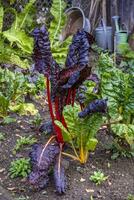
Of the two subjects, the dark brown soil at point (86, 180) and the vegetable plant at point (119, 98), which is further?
the vegetable plant at point (119, 98)

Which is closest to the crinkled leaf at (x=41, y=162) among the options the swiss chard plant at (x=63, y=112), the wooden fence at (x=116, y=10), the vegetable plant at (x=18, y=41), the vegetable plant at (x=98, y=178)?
the swiss chard plant at (x=63, y=112)

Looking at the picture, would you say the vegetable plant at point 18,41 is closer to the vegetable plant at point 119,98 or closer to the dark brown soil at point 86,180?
the dark brown soil at point 86,180

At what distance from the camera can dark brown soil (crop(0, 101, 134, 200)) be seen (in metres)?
3.07

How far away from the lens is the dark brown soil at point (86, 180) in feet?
10.1

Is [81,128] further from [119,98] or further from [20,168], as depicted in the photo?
[20,168]

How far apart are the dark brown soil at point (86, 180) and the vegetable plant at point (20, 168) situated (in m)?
0.04

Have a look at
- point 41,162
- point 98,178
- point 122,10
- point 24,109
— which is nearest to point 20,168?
point 41,162

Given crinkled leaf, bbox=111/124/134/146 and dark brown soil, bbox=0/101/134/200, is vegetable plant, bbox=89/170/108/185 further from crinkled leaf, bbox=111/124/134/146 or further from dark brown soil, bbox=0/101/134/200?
crinkled leaf, bbox=111/124/134/146

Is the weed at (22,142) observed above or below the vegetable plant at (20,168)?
above

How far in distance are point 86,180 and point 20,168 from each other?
47cm

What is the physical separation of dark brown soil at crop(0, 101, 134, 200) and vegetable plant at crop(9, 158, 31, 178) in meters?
0.04

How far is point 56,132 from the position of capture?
3.43 meters

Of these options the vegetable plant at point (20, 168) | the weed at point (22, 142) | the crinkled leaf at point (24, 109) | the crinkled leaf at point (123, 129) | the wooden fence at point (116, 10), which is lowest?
the vegetable plant at point (20, 168)

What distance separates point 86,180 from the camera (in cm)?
322
